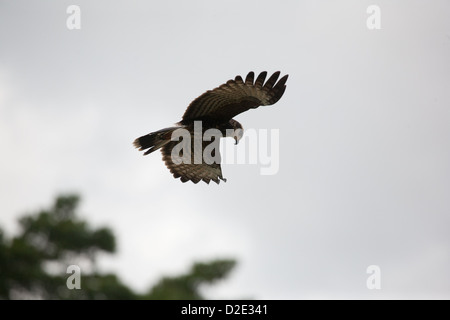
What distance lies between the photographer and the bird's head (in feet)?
29.3

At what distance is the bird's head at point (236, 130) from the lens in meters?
8.95

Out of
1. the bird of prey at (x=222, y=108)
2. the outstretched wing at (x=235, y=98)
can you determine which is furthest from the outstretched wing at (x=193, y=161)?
the outstretched wing at (x=235, y=98)

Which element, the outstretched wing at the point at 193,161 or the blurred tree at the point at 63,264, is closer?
the outstretched wing at the point at 193,161

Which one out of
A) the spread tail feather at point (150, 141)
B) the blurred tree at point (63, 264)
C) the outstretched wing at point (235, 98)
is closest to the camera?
the outstretched wing at point (235, 98)

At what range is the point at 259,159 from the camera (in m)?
9.11

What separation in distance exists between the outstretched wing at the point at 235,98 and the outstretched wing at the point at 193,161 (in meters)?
0.80

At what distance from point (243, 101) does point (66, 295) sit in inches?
Answer: 277

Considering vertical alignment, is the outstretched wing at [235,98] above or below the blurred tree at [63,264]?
above

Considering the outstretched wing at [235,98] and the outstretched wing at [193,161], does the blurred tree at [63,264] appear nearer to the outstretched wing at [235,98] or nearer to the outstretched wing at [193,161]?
the outstretched wing at [193,161]

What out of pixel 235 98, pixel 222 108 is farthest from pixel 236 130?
pixel 235 98

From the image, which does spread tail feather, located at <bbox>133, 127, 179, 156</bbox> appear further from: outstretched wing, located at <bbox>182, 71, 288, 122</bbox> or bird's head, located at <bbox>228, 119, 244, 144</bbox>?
bird's head, located at <bbox>228, 119, 244, 144</bbox>

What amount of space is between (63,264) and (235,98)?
24.6 ft

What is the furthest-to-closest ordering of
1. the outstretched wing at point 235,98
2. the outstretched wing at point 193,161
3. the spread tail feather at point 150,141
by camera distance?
the outstretched wing at point 193,161 → the spread tail feather at point 150,141 → the outstretched wing at point 235,98
